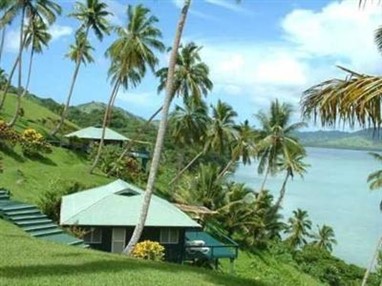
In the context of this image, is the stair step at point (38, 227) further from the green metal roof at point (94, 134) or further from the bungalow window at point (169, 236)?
the green metal roof at point (94, 134)

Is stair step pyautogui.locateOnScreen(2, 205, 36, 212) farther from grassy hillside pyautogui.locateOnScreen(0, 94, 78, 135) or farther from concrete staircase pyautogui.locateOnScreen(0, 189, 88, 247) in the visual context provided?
grassy hillside pyautogui.locateOnScreen(0, 94, 78, 135)

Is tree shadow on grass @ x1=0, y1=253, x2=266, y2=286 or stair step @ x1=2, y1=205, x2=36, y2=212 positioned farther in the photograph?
stair step @ x1=2, y1=205, x2=36, y2=212

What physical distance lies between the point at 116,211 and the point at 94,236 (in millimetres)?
1443

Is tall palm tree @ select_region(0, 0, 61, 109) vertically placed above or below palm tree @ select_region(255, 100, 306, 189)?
above

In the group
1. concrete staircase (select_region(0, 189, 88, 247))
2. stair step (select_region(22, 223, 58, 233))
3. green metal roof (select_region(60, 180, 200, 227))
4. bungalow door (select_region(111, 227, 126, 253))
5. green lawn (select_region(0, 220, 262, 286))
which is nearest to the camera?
green lawn (select_region(0, 220, 262, 286))

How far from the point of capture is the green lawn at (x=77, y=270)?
11.2 metres

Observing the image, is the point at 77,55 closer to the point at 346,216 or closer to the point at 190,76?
the point at 190,76

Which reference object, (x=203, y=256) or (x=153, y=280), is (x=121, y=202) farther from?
(x=153, y=280)

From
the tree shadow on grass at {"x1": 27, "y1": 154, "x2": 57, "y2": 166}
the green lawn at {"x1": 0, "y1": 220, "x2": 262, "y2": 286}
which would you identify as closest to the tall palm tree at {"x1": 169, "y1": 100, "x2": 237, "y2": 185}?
the tree shadow on grass at {"x1": 27, "y1": 154, "x2": 57, "y2": 166}

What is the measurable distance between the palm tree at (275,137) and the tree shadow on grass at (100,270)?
109ft

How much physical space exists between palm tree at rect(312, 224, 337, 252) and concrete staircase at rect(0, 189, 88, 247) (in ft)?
134

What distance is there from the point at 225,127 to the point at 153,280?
122 ft

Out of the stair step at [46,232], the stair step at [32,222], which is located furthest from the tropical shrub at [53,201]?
the stair step at [46,232]

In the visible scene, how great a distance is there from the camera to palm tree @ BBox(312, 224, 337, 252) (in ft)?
199
